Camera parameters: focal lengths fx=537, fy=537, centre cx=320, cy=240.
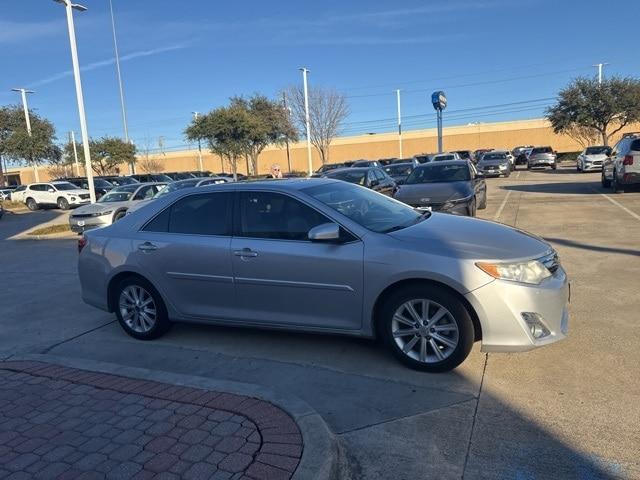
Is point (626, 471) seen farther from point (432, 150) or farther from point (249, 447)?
point (432, 150)

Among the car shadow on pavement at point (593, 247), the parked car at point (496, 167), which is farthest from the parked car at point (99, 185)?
the car shadow on pavement at point (593, 247)

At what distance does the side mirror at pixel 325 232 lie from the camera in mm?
4355

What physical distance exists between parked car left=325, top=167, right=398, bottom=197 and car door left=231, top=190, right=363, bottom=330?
28.4 feet

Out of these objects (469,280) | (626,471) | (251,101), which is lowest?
(626,471)

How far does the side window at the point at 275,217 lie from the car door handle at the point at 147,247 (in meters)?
1.00

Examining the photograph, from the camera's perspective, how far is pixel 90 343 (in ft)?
18.6

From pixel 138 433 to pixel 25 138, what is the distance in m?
45.4

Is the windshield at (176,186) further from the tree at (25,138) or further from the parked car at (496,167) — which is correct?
the tree at (25,138)

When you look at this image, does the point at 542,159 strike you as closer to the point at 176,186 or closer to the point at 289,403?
the point at 176,186

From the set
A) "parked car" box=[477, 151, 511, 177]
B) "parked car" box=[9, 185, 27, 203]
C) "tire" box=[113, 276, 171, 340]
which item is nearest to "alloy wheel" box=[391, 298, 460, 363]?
"tire" box=[113, 276, 171, 340]

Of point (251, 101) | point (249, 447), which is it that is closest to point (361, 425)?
point (249, 447)

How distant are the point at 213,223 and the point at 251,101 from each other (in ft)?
136

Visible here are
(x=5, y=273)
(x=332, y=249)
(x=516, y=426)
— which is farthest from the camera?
(x=5, y=273)

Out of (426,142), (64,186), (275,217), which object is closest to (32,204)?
(64,186)
